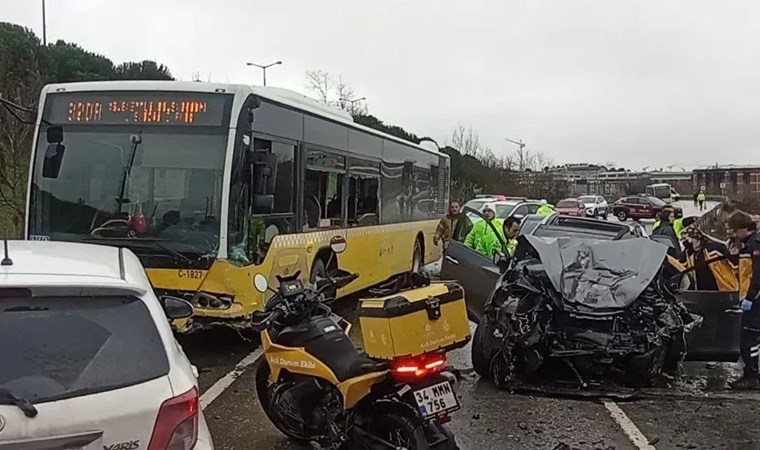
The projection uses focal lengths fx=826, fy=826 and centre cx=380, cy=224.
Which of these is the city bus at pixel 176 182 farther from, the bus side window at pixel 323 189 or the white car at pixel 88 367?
the white car at pixel 88 367

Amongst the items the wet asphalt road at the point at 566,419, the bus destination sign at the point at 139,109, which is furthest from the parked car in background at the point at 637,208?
the bus destination sign at the point at 139,109

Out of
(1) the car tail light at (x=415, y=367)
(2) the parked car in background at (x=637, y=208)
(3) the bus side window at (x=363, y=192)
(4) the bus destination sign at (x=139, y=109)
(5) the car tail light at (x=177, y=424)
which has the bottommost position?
(2) the parked car in background at (x=637, y=208)

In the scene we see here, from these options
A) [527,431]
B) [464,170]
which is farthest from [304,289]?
[464,170]

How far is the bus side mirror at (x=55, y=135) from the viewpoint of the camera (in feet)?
28.2

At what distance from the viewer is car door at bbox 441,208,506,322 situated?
8.65 meters

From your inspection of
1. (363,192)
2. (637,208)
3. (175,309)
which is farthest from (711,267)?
(637,208)

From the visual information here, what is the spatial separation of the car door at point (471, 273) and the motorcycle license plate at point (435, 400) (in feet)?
12.7

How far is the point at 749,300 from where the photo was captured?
309 inches

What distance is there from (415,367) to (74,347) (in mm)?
2116

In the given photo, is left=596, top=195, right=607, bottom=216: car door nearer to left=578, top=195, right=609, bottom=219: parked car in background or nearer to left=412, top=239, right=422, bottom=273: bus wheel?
left=578, top=195, right=609, bottom=219: parked car in background

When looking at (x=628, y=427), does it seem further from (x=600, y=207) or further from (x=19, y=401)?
(x=600, y=207)

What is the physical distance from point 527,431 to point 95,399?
423 cm

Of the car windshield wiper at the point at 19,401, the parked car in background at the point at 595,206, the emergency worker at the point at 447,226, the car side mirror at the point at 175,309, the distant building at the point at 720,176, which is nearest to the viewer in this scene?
the car windshield wiper at the point at 19,401

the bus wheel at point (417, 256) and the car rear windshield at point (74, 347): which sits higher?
the car rear windshield at point (74, 347)
